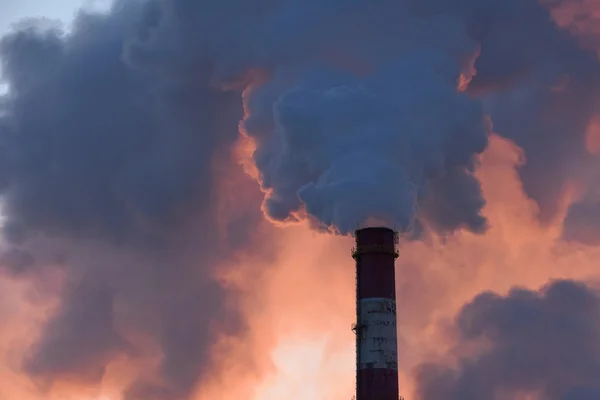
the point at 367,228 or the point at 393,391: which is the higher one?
the point at 367,228

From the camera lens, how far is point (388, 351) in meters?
55.7

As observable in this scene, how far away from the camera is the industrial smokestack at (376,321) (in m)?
55.1

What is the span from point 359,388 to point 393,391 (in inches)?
78.2

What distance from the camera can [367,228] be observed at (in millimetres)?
57125

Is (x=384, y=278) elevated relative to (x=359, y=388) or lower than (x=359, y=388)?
elevated

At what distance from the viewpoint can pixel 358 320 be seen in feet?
184

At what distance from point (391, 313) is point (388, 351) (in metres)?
2.22

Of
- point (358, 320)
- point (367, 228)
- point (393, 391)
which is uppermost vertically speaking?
point (367, 228)

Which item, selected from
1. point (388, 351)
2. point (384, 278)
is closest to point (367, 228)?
point (384, 278)

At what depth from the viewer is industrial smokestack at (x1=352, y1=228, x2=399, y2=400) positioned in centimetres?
5509

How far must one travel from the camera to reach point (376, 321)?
182 ft

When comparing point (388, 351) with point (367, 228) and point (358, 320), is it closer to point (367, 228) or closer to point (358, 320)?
point (358, 320)

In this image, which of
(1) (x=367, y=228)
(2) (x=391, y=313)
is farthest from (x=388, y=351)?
(1) (x=367, y=228)

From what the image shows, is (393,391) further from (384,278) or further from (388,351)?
(384,278)
